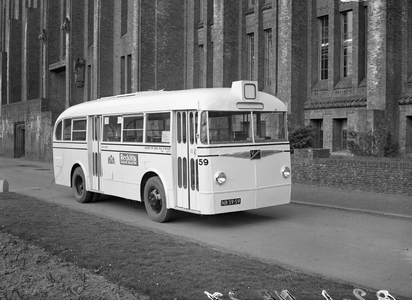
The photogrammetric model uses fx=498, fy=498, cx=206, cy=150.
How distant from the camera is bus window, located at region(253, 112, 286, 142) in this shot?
10.8m

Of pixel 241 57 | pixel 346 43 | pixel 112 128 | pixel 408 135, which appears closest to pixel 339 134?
pixel 408 135

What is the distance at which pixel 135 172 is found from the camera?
39.2 ft

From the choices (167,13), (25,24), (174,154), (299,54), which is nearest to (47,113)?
(167,13)

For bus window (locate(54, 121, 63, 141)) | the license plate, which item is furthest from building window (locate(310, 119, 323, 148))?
the license plate

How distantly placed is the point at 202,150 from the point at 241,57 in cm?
1983

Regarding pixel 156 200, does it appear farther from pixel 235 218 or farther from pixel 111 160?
pixel 111 160

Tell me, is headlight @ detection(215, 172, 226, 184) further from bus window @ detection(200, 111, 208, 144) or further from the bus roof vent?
the bus roof vent

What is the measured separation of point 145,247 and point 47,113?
1243 inches

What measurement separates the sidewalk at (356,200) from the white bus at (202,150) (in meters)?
2.86

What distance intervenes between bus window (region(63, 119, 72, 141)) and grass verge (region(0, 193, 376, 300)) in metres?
4.88

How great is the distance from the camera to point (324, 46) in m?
25.1

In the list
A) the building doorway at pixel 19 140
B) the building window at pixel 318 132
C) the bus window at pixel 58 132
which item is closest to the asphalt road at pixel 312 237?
the bus window at pixel 58 132

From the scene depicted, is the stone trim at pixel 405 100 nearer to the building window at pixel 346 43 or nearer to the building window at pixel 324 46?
the building window at pixel 346 43

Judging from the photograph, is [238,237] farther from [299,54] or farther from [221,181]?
[299,54]
